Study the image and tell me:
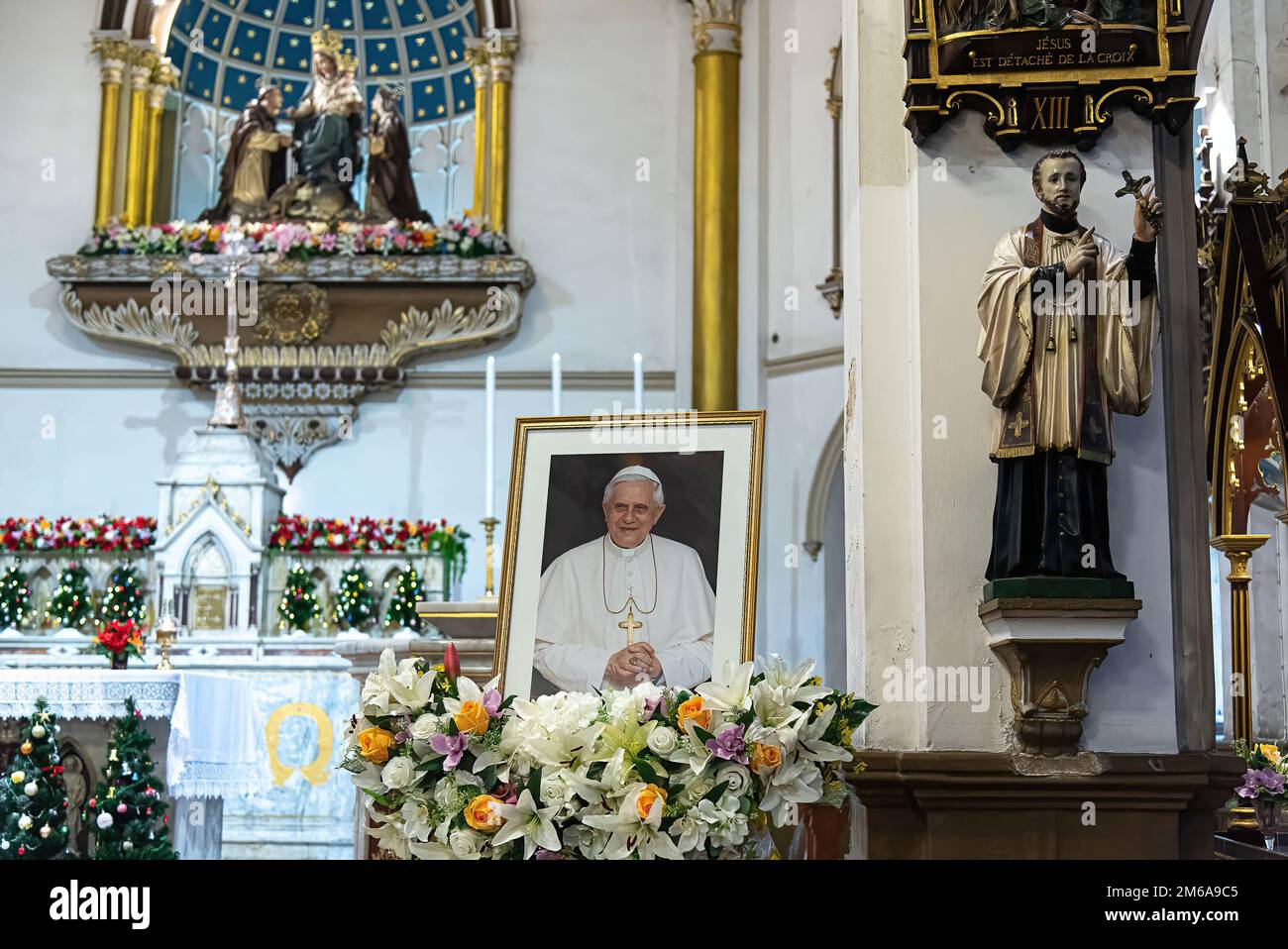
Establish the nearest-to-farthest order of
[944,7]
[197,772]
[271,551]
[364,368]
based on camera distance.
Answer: [944,7], [197,772], [271,551], [364,368]

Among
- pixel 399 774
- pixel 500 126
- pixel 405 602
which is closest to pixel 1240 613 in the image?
pixel 399 774

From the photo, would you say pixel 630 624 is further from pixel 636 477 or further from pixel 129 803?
pixel 129 803

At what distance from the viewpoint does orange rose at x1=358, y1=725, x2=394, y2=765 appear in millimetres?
3143

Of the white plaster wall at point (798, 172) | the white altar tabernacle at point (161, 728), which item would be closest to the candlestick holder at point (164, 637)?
the white altar tabernacle at point (161, 728)

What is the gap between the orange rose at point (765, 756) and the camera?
299 centimetres

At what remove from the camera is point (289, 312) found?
37.2 ft

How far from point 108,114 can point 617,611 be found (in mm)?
9442

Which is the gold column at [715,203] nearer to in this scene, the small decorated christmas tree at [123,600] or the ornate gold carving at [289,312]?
the ornate gold carving at [289,312]

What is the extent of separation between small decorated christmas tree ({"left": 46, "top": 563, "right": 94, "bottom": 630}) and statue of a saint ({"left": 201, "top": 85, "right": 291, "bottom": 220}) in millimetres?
3282

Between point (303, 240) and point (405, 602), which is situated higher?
point (303, 240)

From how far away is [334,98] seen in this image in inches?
462
